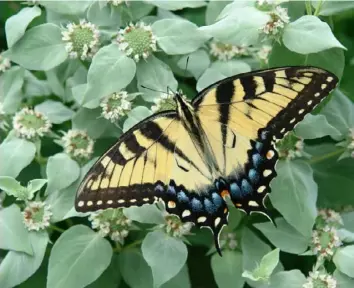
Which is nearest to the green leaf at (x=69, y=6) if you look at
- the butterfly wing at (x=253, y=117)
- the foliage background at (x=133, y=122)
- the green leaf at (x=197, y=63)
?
the foliage background at (x=133, y=122)

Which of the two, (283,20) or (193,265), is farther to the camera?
(193,265)

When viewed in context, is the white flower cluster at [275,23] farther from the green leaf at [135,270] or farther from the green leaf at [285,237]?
the green leaf at [135,270]

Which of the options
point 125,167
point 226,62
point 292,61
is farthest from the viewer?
point 226,62

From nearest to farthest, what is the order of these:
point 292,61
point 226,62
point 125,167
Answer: point 125,167 → point 292,61 → point 226,62

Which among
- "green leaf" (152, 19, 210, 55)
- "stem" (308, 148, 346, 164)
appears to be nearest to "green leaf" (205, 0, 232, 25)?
"green leaf" (152, 19, 210, 55)

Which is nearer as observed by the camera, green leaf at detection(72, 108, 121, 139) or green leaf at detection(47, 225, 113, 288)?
green leaf at detection(47, 225, 113, 288)

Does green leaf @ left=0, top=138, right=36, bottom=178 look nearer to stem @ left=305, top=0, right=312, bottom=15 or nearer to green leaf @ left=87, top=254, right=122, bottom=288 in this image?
green leaf @ left=87, top=254, right=122, bottom=288

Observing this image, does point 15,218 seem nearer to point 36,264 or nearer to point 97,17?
point 36,264

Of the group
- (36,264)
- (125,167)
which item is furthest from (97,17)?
(36,264)
